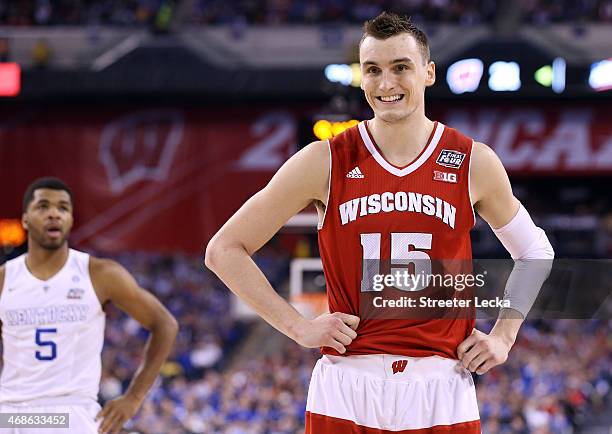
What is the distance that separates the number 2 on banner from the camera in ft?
10.2

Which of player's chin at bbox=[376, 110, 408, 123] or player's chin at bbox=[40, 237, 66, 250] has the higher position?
player's chin at bbox=[376, 110, 408, 123]

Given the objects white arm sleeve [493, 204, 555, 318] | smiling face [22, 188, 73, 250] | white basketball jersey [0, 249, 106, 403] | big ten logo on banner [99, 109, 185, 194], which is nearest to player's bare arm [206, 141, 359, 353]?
white arm sleeve [493, 204, 555, 318]

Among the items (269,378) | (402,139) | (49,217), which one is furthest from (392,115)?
(269,378)

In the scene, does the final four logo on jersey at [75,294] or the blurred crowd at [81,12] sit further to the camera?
the blurred crowd at [81,12]

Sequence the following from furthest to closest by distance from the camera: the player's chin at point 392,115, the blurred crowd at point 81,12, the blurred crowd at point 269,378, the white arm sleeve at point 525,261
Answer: the blurred crowd at point 81,12 → the blurred crowd at point 269,378 → the white arm sleeve at point 525,261 → the player's chin at point 392,115

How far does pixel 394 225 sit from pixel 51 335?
2.61m

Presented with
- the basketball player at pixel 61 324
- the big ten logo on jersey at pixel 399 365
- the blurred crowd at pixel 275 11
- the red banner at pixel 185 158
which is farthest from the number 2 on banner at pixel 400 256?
the blurred crowd at pixel 275 11

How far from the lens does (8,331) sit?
5133 mm

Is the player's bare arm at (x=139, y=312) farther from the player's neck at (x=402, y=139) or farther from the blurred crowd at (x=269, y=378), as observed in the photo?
the blurred crowd at (x=269, y=378)

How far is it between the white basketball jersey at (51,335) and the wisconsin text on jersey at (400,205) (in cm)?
243

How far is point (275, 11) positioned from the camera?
59.7 ft

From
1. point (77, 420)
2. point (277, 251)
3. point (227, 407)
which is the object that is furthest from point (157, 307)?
point (277, 251)

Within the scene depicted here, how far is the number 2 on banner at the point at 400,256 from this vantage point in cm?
310

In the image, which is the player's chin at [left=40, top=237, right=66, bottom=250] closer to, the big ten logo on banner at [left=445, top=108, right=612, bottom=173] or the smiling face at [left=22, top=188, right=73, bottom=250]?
the smiling face at [left=22, top=188, right=73, bottom=250]
